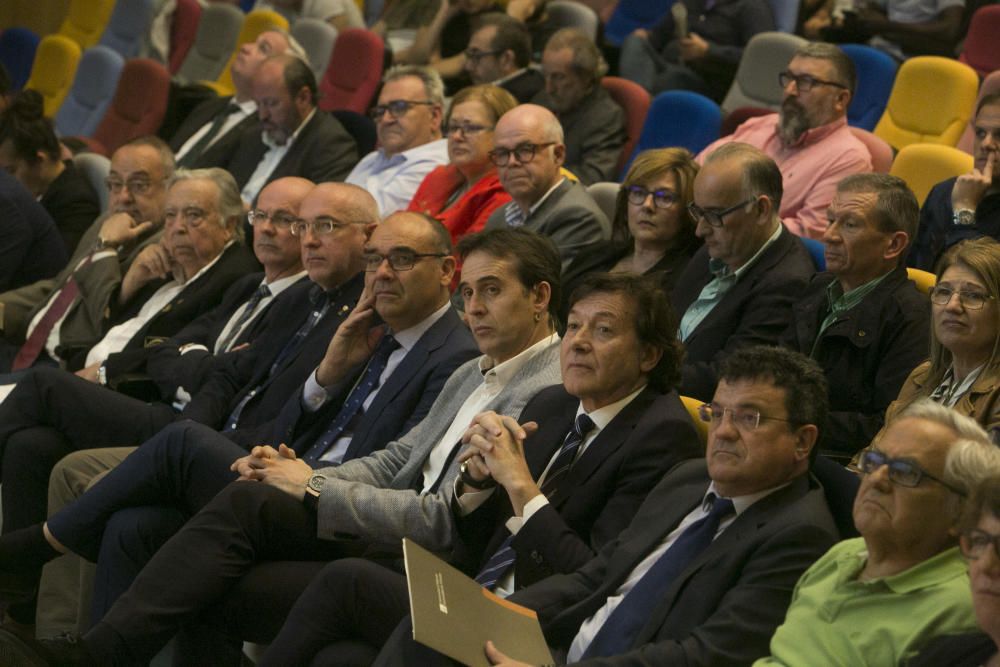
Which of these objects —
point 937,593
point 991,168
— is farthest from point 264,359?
point 937,593

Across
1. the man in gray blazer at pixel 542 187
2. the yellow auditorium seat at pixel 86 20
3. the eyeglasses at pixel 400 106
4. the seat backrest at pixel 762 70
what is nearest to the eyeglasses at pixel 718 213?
the man in gray blazer at pixel 542 187

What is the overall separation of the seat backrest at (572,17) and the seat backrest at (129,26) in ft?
8.94

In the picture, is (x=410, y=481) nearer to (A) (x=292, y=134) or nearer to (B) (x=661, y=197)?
(B) (x=661, y=197)

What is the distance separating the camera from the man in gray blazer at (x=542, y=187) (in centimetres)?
463

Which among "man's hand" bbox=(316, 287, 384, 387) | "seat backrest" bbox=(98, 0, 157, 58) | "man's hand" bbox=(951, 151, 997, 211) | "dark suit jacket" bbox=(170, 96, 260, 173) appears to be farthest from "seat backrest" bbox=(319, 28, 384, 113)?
"man's hand" bbox=(951, 151, 997, 211)

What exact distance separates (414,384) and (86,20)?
6.59 meters

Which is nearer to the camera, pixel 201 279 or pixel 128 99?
pixel 201 279

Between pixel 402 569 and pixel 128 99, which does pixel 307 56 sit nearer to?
pixel 128 99

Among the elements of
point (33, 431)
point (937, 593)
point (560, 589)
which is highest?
point (937, 593)

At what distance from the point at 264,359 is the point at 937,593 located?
2.47m

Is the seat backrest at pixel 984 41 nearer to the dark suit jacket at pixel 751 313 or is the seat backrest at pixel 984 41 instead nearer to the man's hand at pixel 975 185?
the man's hand at pixel 975 185

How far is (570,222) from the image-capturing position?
4.64 metres

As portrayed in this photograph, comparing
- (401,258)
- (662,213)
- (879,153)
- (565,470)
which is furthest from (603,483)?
(879,153)

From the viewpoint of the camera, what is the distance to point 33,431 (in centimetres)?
420
